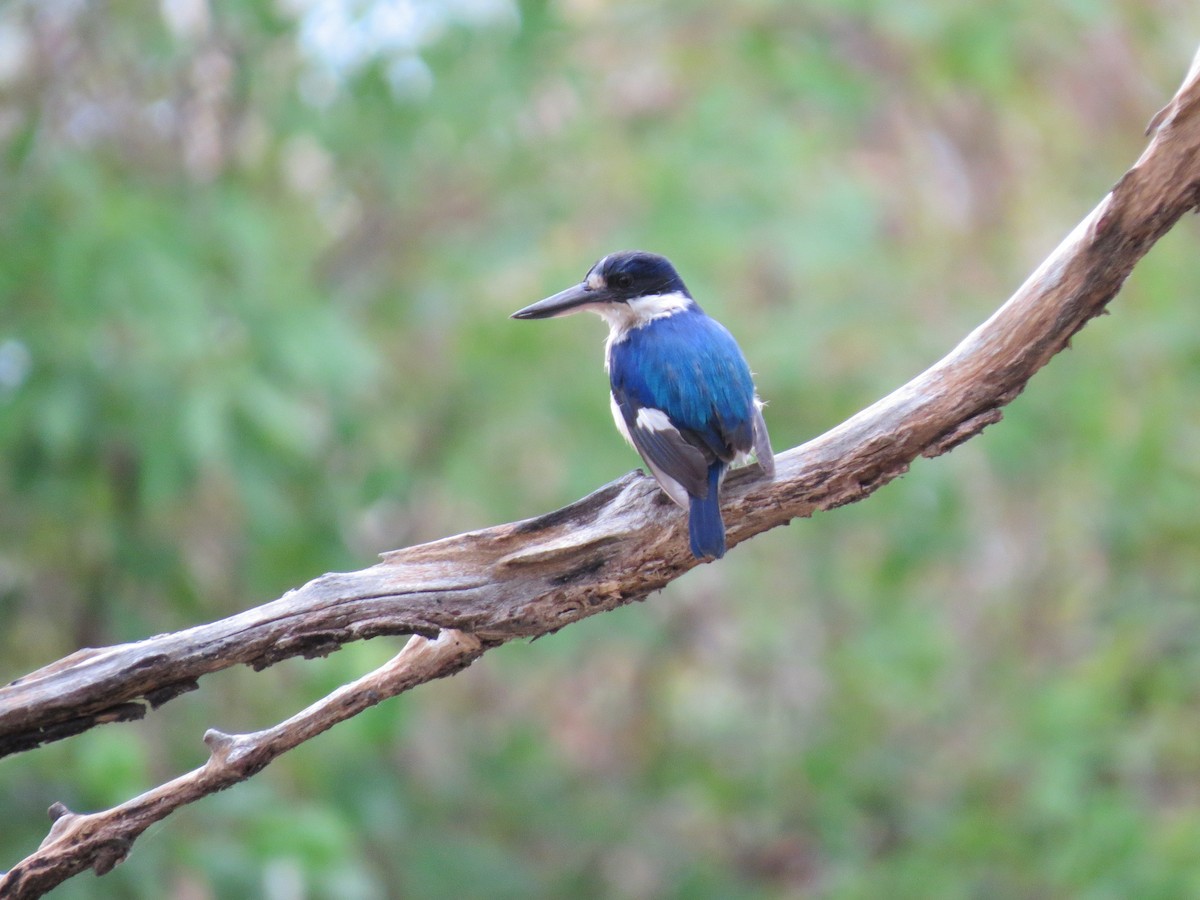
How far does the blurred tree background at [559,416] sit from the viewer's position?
16.6 ft

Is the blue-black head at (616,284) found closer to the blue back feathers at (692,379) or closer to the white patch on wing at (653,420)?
the blue back feathers at (692,379)

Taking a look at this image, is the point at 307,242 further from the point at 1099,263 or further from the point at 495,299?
the point at 1099,263

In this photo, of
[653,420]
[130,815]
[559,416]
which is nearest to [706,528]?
[653,420]

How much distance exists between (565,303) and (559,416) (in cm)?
233

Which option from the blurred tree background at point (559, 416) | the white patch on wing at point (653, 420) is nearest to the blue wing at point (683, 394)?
the white patch on wing at point (653, 420)

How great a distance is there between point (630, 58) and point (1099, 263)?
524cm

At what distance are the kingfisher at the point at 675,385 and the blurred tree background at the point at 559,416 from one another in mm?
1470

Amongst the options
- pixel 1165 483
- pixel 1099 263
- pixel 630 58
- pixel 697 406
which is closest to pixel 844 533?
pixel 1165 483

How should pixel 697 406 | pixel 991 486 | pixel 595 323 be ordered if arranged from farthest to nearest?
pixel 991 486, pixel 595 323, pixel 697 406

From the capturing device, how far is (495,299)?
6480 millimetres

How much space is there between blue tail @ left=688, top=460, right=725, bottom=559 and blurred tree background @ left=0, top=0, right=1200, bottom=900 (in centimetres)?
201

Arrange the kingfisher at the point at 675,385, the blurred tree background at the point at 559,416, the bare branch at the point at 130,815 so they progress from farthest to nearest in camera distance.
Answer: the blurred tree background at the point at 559,416 → the kingfisher at the point at 675,385 → the bare branch at the point at 130,815

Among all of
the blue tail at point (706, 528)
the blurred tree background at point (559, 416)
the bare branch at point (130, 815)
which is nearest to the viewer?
the bare branch at point (130, 815)

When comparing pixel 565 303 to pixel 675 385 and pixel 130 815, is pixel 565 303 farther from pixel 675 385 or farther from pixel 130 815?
pixel 130 815
